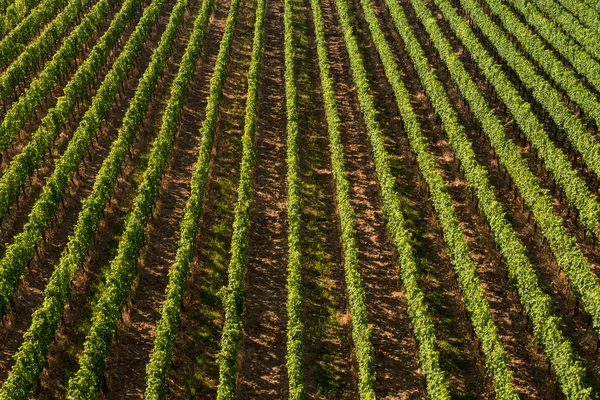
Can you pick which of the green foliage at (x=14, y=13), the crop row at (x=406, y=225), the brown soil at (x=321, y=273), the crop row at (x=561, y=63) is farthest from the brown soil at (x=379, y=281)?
the green foliage at (x=14, y=13)

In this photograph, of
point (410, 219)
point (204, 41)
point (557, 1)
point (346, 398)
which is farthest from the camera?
point (557, 1)

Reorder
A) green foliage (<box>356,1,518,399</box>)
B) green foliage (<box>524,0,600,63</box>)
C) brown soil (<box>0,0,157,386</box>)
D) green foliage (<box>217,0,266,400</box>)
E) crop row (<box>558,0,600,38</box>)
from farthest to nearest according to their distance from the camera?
crop row (<box>558,0,600,38</box>)
green foliage (<box>524,0,600,63</box>)
brown soil (<box>0,0,157,386</box>)
green foliage (<box>356,1,518,399</box>)
green foliage (<box>217,0,266,400</box>)

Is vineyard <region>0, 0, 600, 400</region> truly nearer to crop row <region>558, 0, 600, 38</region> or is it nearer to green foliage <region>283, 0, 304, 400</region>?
green foliage <region>283, 0, 304, 400</region>

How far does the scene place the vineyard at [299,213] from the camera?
2856 centimetres

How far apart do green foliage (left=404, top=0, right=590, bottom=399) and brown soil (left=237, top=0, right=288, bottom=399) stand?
10639mm

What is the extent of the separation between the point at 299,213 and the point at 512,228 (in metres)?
10.8

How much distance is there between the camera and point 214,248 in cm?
3512

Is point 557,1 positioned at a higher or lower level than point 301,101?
higher

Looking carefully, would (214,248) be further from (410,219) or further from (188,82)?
(188,82)

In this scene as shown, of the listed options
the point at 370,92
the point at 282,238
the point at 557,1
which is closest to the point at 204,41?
the point at 370,92

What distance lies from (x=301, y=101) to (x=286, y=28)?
12.7m

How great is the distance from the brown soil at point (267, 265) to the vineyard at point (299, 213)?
0.40 feet

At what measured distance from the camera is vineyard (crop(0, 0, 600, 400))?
28562mm

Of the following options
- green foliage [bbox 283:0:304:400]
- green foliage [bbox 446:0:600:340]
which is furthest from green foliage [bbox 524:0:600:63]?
green foliage [bbox 283:0:304:400]
